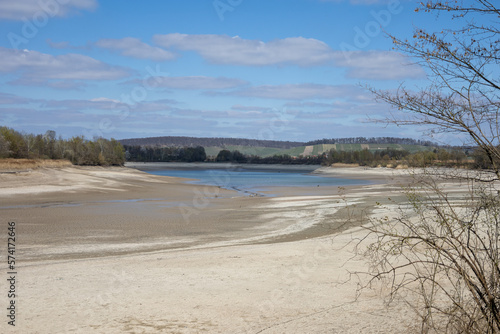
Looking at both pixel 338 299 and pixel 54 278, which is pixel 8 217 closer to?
pixel 54 278

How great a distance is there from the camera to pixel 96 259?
448 inches

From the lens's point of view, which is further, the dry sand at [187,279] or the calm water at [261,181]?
the calm water at [261,181]

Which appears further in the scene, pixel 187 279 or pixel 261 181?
pixel 261 181

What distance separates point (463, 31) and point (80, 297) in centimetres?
731

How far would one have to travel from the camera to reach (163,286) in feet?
28.7

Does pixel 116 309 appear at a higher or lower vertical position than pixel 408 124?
lower

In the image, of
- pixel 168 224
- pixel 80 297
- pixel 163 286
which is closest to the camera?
pixel 80 297

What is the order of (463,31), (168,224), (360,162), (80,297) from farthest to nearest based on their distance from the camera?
(360,162)
(168,224)
(80,297)
(463,31)

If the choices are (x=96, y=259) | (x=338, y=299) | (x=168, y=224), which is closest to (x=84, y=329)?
(x=338, y=299)

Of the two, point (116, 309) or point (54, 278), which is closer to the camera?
point (116, 309)

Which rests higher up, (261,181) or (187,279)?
(187,279)

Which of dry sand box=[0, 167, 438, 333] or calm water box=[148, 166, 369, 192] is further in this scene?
calm water box=[148, 166, 369, 192]

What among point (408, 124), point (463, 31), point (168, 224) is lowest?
point (168, 224)

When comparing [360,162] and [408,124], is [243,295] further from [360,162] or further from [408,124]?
[360,162]
